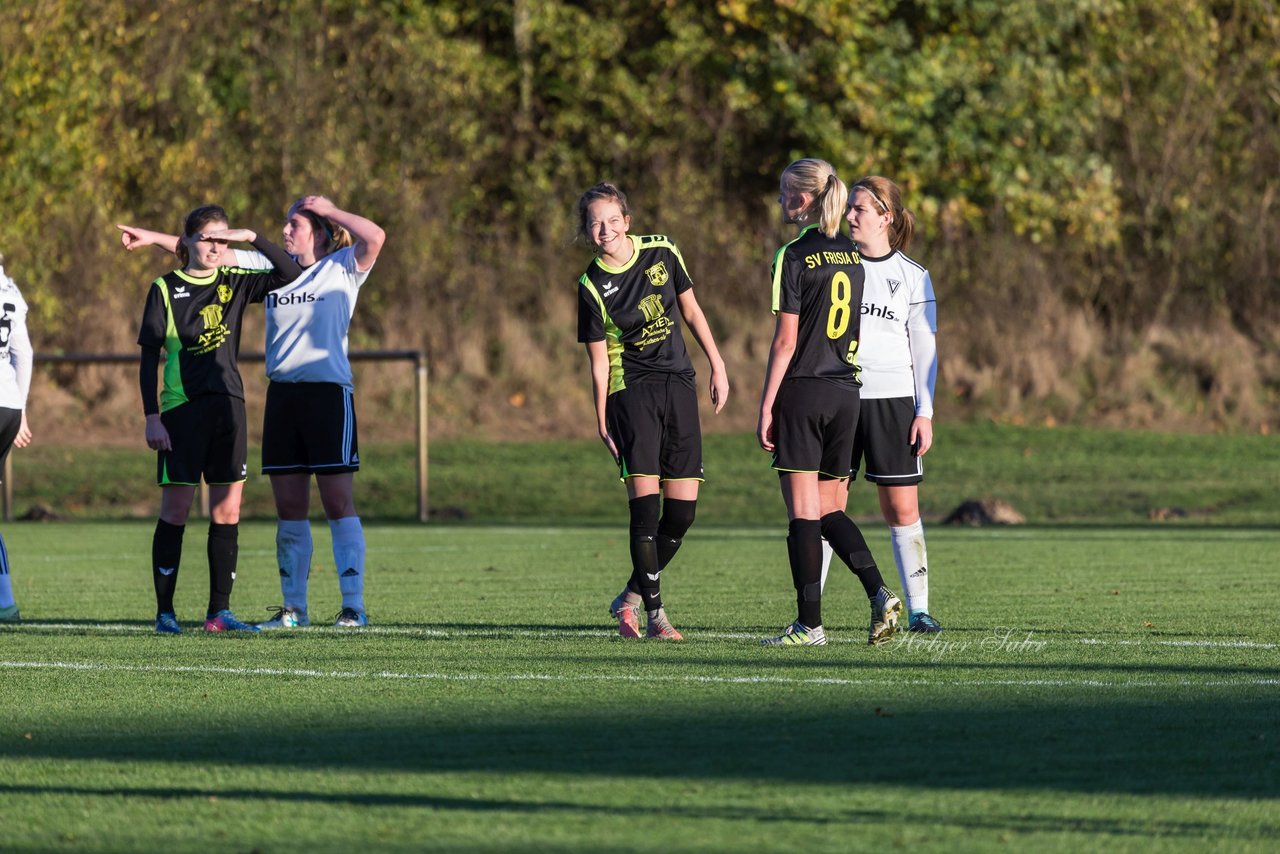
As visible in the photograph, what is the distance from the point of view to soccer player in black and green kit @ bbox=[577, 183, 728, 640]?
8.34 metres

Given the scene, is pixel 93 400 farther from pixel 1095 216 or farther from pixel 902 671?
pixel 902 671

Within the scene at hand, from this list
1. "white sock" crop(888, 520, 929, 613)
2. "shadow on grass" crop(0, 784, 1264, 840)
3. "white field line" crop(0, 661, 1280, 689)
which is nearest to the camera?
"shadow on grass" crop(0, 784, 1264, 840)

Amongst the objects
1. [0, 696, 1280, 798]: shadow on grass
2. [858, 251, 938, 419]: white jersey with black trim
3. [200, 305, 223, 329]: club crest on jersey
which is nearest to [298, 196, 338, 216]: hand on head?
[200, 305, 223, 329]: club crest on jersey

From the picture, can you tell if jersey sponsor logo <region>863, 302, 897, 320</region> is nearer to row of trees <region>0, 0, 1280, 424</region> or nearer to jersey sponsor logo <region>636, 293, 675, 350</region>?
jersey sponsor logo <region>636, 293, 675, 350</region>

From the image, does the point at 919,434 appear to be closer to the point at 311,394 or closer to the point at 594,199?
the point at 594,199

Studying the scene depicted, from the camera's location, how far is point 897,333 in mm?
8398

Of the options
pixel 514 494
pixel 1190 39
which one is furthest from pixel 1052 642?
pixel 1190 39

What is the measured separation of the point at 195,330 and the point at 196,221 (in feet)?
1.58

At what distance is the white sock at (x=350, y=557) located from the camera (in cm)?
923

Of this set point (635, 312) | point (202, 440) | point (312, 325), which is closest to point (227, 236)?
point (312, 325)

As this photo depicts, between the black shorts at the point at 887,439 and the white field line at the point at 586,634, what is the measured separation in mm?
673

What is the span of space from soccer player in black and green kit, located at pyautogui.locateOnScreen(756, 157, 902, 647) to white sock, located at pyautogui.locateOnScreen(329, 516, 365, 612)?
7.01ft

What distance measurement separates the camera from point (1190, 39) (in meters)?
28.8

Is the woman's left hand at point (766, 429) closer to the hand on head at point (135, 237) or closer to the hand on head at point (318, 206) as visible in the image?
the hand on head at point (318, 206)
